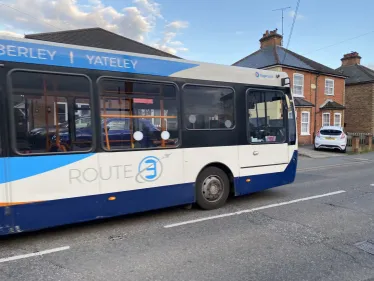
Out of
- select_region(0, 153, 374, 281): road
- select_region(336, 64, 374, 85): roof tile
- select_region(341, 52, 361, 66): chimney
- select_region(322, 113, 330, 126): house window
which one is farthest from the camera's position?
select_region(341, 52, 361, 66): chimney

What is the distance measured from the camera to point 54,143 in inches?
163

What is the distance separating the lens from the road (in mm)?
3275

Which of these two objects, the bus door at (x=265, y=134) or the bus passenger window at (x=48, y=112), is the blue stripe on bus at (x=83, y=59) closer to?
the bus passenger window at (x=48, y=112)

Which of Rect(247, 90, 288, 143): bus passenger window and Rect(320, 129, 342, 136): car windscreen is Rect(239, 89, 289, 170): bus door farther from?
Rect(320, 129, 342, 136): car windscreen

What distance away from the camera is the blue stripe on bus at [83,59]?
→ 385cm

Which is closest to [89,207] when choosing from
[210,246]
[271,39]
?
[210,246]

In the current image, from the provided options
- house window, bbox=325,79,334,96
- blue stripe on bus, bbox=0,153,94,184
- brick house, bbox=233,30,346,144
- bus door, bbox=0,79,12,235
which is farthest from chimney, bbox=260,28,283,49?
bus door, bbox=0,79,12,235

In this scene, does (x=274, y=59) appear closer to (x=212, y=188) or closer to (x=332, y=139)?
(x=332, y=139)

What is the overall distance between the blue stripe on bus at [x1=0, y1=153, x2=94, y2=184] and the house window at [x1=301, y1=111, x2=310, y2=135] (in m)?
21.7

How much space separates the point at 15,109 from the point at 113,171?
1616mm

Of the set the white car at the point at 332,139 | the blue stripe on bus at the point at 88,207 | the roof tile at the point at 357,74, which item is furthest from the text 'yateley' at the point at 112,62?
the roof tile at the point at 357,74

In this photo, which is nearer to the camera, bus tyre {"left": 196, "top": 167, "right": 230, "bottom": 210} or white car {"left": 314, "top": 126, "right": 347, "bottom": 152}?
bus tyre {"left": 196, "top": 167, "right": 230, "bottom": 210}

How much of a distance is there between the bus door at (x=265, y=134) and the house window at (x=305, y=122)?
17.8 meters

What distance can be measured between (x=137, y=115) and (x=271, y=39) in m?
24.2
